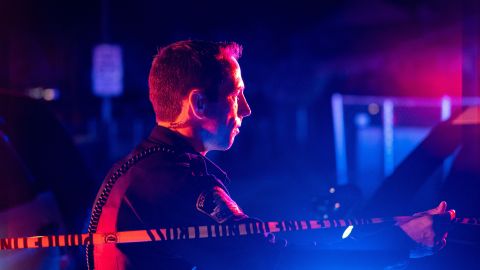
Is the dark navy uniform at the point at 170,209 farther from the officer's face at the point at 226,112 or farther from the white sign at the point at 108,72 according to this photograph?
the white sign at the point at 108,72

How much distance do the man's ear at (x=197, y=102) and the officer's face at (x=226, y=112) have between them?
2 centimetres

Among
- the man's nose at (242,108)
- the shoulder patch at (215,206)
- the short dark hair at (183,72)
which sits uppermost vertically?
the short dark hair at (183,72)

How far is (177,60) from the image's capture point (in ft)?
6.88

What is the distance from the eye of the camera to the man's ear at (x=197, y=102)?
6.94ft

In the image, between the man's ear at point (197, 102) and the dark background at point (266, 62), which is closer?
the man's ear at point (197, 102)

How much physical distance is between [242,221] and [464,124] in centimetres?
208

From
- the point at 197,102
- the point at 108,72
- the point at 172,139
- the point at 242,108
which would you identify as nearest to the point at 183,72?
the point at 197,102

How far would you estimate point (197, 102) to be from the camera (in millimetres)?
2137

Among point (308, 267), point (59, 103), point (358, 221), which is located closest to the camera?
point (308, 267)

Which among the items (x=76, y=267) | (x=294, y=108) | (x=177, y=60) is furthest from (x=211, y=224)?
(x=294, y=108)

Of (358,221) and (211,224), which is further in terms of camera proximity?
(358,221)

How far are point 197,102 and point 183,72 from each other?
111 millimetres

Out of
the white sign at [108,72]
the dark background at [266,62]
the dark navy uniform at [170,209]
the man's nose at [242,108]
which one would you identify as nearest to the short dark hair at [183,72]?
the dark navy uniform at [170,209]

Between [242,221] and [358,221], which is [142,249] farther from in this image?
[358,221]
